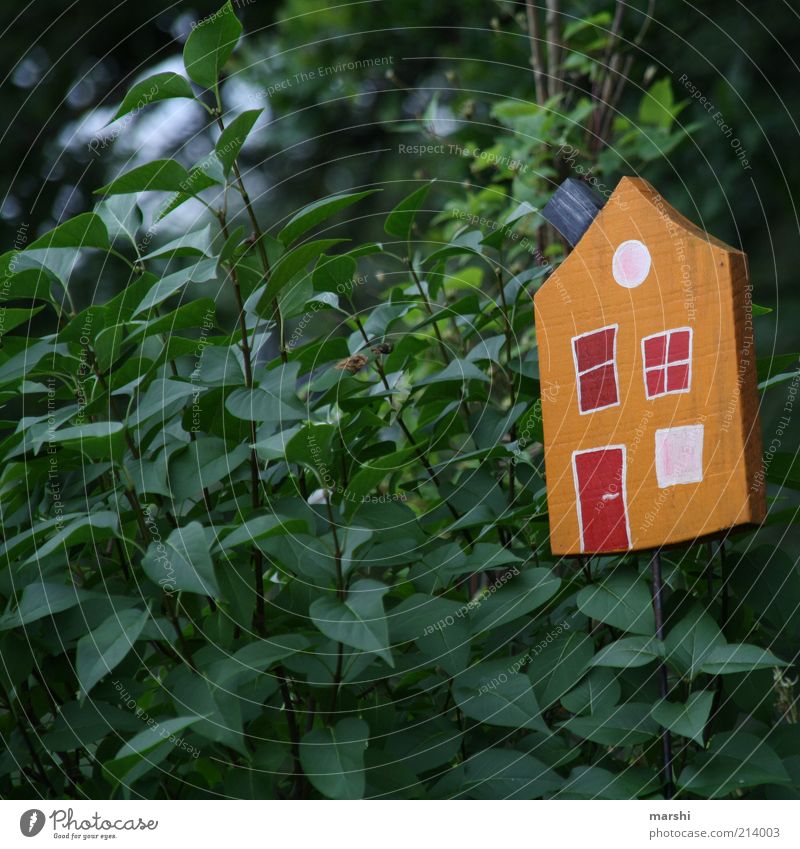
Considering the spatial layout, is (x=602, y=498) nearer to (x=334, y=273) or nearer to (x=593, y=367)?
(x=593, y=367)

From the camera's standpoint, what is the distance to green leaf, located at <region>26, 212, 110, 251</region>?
0.79 metres

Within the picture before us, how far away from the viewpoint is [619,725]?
2.35 feet

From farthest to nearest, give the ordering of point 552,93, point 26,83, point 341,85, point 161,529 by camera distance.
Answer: point 26,83
point 341,85
point 552,93
point 161,529

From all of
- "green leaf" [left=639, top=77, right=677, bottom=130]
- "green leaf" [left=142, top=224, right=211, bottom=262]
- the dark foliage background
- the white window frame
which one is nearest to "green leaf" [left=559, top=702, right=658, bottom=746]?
the dark foliage background

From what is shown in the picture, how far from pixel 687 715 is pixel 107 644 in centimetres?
39

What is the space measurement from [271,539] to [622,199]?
392 mm

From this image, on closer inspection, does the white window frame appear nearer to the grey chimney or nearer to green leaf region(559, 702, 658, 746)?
the grey chimney

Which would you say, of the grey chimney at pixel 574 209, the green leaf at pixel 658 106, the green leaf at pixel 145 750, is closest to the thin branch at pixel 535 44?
the green leaf at pixel 658 106

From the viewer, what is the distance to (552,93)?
1.69 meters

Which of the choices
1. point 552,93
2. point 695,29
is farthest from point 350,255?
point 695,29

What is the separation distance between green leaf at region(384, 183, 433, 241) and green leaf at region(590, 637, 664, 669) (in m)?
0.38

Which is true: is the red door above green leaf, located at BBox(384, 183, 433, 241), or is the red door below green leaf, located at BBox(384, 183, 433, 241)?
below

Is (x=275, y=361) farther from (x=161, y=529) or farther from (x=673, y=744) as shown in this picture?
(x=673, y=744)

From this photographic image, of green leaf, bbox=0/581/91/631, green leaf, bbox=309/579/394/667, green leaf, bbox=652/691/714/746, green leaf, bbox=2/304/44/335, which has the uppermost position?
green leaf, bbox=2/304/44/335
